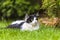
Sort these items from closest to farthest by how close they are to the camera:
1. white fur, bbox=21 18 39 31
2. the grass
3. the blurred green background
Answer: the grass < white fur, bbox=21 18 39 31 < the blurred green background

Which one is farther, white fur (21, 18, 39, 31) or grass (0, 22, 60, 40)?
white fur (21, 18, 39, 31)

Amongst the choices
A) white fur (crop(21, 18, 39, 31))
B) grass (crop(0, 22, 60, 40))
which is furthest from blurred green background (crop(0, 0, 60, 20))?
grass (crop(0, 22, 60, 40))

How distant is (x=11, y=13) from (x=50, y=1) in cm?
247

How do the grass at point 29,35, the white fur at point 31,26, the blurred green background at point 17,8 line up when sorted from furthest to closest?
1. the blurred green background at point 17,8
2. the white fur at point 31,26
3. the grass at point 29,35

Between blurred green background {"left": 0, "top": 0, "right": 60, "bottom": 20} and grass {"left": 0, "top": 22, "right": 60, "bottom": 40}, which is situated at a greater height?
blurred green background {"left": 0, "top": 0, "right": 60, "bottom": 20}

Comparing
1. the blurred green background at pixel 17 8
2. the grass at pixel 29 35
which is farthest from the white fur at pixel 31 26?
the blurred green background at pixel 17 8

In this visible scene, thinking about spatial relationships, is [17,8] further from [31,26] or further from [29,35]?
[29,35]

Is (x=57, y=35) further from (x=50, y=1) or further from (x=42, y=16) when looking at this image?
(x=42, y=16)

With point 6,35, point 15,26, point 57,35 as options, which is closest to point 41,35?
point 57,35

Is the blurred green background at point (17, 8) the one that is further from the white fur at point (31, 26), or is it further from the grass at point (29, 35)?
the grass at point (29, 35)

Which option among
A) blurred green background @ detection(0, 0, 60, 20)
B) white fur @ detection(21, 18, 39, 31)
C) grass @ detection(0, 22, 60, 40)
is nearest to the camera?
grass @ detection(0, 22, 60, 40)

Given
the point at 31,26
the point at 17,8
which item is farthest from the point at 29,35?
the point at 17,8

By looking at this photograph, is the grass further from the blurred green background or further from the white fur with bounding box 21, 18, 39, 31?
the blurred green background

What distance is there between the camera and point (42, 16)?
1116cm
